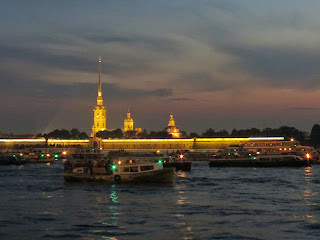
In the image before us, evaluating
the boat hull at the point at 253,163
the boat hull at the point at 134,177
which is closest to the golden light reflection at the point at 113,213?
the boat hull at the point at 134,177

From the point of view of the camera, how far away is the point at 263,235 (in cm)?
2475

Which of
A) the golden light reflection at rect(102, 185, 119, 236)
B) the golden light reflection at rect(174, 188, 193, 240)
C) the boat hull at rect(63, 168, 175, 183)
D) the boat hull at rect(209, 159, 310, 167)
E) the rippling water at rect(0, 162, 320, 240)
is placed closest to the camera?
the golden light reflection at rect(174, 188, 193, 240)

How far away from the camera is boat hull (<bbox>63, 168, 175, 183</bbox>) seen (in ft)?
146

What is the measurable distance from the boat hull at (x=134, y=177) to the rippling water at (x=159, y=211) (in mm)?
634

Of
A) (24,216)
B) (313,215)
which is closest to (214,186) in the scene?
(313,215)

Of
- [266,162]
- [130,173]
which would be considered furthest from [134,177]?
[266,162]

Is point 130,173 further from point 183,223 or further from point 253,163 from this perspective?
point 253,163

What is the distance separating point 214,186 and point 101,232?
2284 centimetres

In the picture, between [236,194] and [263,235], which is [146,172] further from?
[263,235]

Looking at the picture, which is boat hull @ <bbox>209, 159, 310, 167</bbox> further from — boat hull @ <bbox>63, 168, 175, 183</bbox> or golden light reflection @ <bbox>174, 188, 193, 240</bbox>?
golden light reflection @ <bbox>174, 188, 193, 240</bbox>

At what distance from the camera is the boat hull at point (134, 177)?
44.4 meters

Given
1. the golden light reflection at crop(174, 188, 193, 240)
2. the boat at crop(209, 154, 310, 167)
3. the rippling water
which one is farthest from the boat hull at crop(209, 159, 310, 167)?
the golden light reflection at crop(174, 188, 193, 240)

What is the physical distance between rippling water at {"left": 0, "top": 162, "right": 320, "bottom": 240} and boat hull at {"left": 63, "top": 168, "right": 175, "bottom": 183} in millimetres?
634

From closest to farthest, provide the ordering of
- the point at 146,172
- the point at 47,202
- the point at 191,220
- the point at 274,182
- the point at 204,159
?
the point at 191,220 → the point at 47,202 → the point at 146,172 → the point at 274,182 → the point at 204,159
